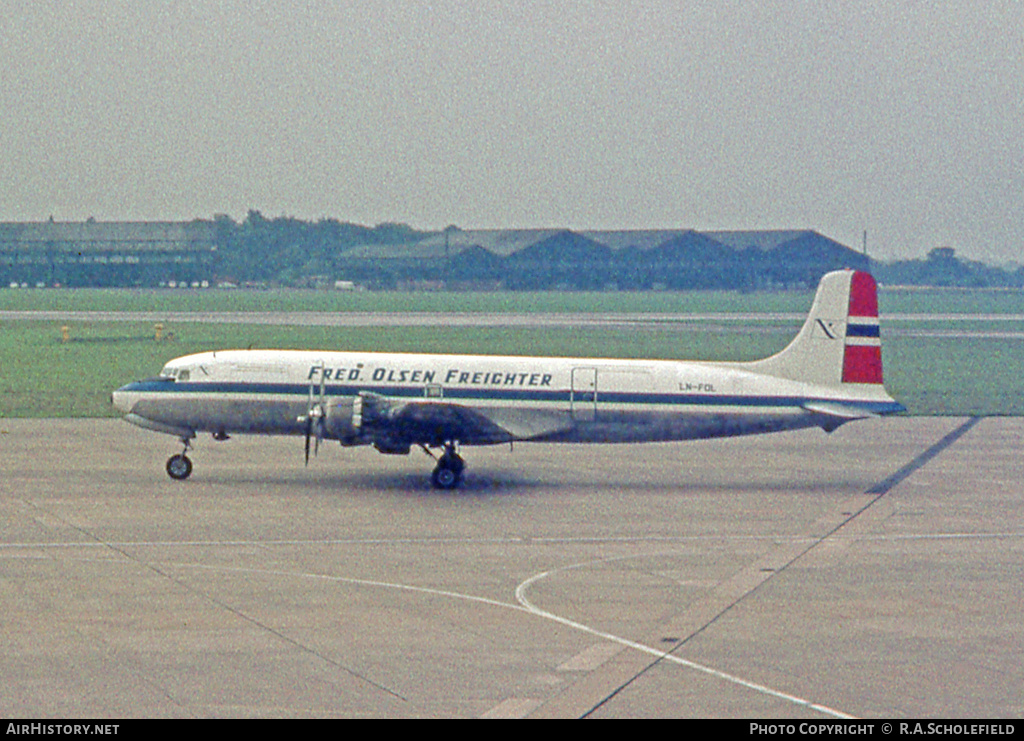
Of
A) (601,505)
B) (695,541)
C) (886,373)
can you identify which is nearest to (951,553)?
(695,541)

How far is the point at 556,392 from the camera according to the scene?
36.7 meters

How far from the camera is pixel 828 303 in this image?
37844mm

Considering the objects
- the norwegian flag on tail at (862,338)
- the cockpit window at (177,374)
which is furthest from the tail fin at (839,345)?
the cockpit window at (177,374)

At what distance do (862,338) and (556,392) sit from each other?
8.42m

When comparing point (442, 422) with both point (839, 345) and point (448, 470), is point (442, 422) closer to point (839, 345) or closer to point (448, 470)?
point (448, 470)

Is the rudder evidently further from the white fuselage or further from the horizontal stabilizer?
the horizontal stabilizer

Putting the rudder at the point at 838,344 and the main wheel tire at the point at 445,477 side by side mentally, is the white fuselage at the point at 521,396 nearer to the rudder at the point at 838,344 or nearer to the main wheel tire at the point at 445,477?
the rudder at the point at 838,344

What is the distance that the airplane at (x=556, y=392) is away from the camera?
120 feet

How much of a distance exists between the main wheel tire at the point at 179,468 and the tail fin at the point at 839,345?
1547 cm

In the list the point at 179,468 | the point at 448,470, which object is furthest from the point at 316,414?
the point at 179,468

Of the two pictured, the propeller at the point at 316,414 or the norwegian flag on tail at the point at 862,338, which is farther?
the norwegian flag on tail at the point at 862,338

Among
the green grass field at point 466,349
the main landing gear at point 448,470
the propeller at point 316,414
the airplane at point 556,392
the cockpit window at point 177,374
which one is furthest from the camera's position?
the green grass field at point 466,349

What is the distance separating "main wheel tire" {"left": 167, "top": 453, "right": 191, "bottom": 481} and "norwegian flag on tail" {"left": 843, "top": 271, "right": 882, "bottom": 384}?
17770mm
